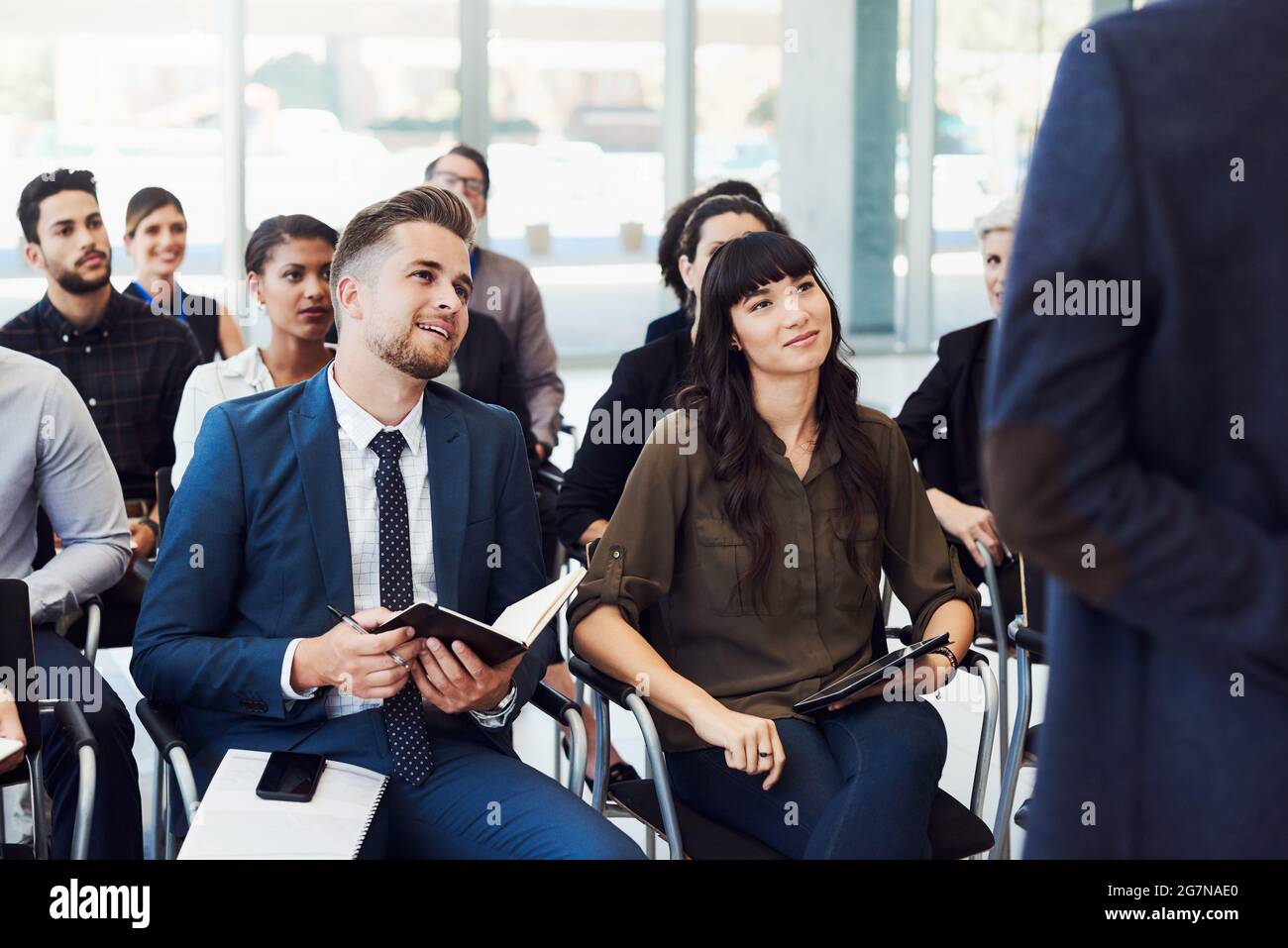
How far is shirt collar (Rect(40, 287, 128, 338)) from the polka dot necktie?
6.28ft

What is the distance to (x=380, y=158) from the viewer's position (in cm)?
950

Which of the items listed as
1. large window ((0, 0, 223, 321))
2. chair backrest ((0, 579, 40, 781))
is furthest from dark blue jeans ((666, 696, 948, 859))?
large window ((0, 0, 223, 321))

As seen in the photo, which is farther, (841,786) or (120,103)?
(120,103)

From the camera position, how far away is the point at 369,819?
6.27ft

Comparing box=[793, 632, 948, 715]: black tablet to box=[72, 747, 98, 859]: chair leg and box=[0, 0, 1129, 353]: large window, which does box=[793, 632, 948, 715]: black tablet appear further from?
box=[0, 0, 1129, 353]: large window

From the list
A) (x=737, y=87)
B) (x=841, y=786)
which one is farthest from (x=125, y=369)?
(x=737, y=87)

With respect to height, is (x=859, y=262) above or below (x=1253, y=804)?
above

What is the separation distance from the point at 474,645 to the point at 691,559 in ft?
1.89

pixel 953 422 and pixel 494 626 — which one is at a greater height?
pixel 953 422

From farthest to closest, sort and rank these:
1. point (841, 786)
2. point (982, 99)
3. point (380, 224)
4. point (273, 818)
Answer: point (982, 99)
point (380, 224)
point (841, 786)
point (273, 818)

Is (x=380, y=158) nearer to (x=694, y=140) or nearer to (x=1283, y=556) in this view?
(x=694, y=140)

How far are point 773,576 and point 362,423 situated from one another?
2.34 feet

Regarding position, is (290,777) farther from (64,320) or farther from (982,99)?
(982,99)
